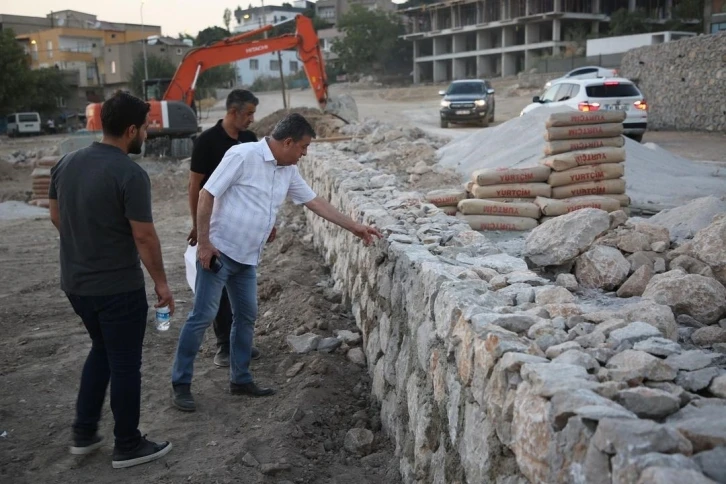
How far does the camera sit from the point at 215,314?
4418 millimetres

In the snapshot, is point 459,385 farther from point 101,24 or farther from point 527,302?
point 101,24

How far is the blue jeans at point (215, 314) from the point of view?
4.31m

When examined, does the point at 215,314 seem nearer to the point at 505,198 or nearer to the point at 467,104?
the point at 505,198

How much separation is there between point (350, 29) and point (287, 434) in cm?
6082

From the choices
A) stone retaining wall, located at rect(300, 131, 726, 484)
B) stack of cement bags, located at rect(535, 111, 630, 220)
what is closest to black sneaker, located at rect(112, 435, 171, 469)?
stone retaining wall, located at rect(300, 131, 726, 484)

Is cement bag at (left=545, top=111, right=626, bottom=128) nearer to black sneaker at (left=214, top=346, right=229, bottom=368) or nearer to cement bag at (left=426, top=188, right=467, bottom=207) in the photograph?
cement bag at (left=426, top=188, right=467, bottom=207)

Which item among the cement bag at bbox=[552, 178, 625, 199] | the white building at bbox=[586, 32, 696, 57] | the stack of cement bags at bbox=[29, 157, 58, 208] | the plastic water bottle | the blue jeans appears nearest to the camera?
the plastic water bottle

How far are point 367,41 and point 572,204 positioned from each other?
58.1 metres

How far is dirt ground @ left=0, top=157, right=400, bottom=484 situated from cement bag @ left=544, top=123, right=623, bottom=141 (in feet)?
8.45

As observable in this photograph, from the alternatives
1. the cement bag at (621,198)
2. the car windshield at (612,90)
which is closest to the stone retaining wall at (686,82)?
the car windshield at (612,90)

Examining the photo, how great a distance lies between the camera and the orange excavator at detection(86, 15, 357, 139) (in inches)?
740

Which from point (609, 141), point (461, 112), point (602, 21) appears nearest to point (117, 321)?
point (609, 141)

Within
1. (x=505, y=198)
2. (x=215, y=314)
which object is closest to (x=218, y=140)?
(x=215, y=314)

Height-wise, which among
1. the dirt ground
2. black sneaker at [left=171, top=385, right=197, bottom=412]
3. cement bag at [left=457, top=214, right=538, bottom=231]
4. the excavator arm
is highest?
the excavator arm
